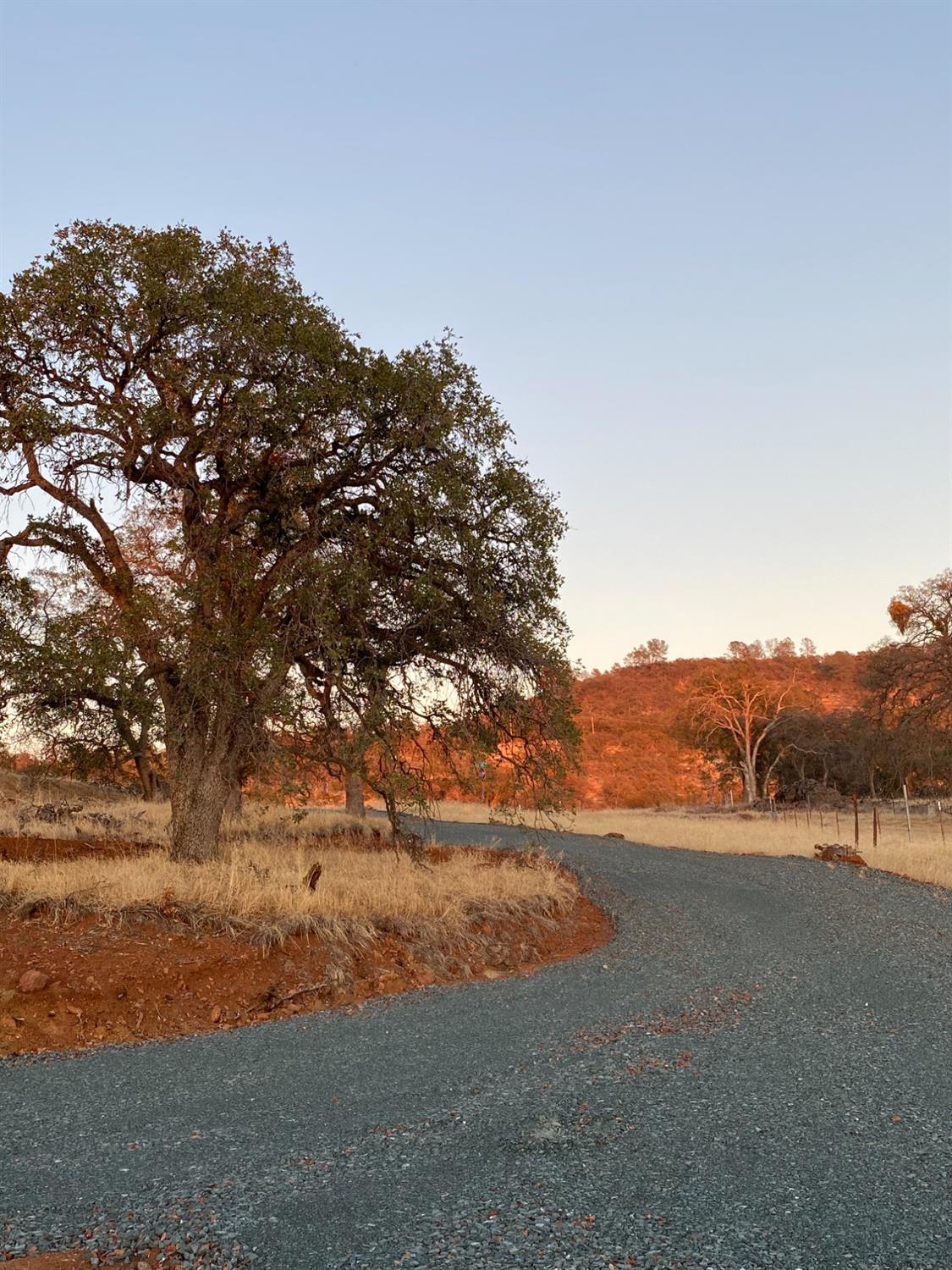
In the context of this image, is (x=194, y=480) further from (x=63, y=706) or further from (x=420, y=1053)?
(x=420, y=1053)

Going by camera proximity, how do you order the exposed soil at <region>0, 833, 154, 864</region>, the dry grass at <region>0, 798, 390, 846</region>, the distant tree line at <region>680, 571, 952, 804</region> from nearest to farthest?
the exposed soil at <region>0, 833, 154, 864</region> → the dry grass at <region>0, 798, 390, 846</region> → the distant tree line at <region>680, 571, 952, 804</region>

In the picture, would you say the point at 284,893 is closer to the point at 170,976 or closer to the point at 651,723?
the point at 170,976

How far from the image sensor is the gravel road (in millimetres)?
4164

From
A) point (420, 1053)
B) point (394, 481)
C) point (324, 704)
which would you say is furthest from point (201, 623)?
point (420, 1053)

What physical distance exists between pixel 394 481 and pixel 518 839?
15.6m

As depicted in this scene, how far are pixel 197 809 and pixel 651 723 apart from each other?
68.3 metres

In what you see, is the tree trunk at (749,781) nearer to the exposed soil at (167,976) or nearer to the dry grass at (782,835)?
the dry grass at (782,835)

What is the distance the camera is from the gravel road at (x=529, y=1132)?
4.16 meters

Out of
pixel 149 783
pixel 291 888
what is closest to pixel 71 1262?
pixel 291 888

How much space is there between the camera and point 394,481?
12.2 metres

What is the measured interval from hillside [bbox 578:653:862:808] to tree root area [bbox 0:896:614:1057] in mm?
35661

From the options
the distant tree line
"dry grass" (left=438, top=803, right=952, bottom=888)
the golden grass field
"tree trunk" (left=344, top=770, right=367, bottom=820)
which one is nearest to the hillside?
the distant tree line

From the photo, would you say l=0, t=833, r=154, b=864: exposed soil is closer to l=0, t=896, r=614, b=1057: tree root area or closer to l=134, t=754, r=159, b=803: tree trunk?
l=0, t=896, r=614, b=1057: tree root area

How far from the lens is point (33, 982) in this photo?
8398mm
